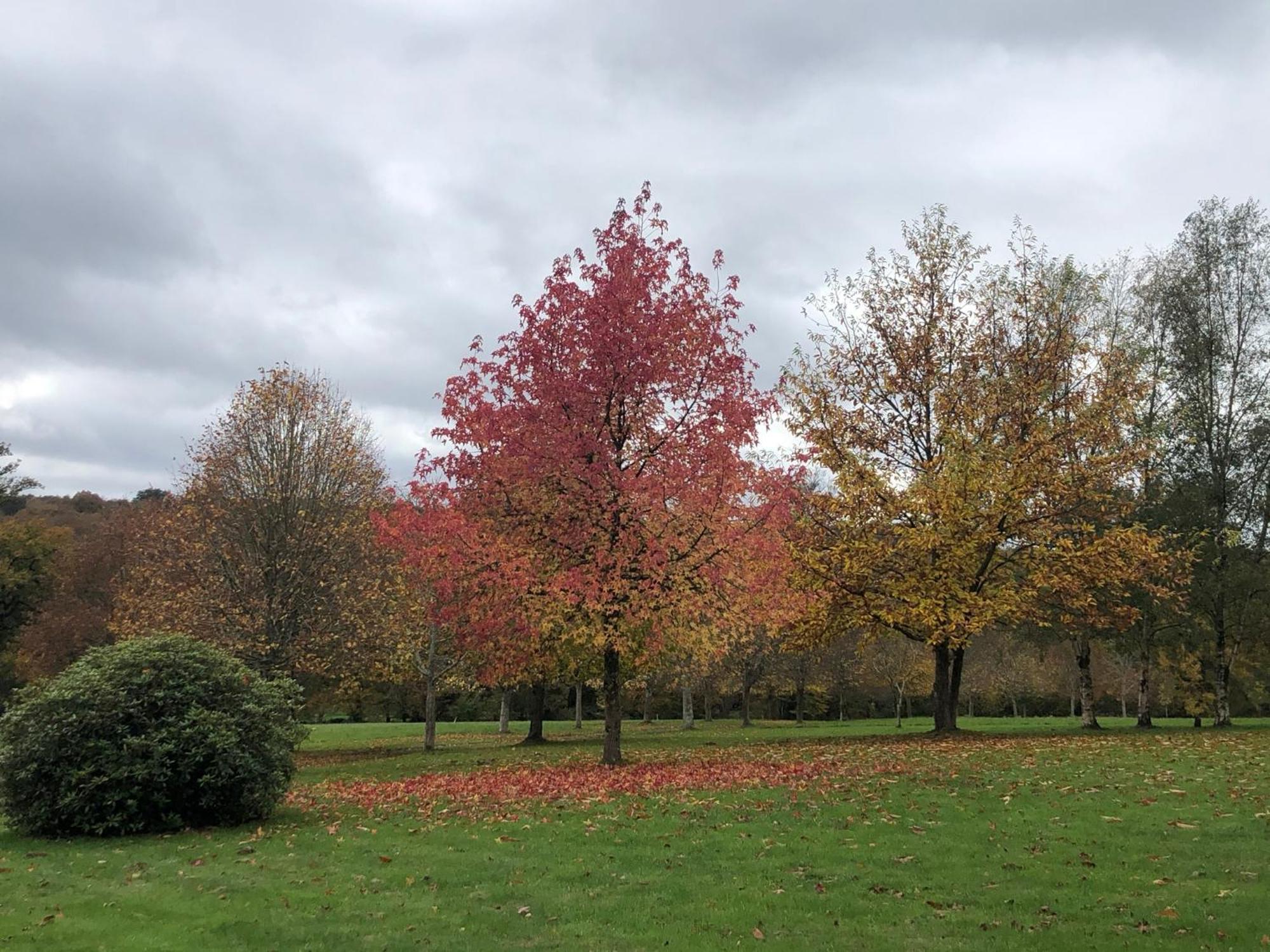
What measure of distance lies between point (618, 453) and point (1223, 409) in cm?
2526

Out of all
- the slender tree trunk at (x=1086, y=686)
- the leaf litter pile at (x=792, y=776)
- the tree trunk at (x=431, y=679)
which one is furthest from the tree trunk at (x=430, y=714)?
the slender tree trunk at (x=1086, y=686)

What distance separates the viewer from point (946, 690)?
87.8 feet

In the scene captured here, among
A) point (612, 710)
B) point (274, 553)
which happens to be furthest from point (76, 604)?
point (612, 710)

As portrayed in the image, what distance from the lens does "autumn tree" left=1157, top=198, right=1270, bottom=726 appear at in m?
28.9

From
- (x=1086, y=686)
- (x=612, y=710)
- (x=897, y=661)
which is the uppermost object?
(x=612, y=710)

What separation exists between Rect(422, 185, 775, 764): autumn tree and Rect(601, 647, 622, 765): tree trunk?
12cm

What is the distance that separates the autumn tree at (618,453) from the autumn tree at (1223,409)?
2025 centimetres

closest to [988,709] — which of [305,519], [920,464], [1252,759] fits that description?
[920,464]

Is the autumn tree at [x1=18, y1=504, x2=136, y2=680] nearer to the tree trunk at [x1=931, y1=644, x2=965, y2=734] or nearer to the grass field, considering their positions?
the grass field

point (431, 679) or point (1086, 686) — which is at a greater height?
point (1086, 686)

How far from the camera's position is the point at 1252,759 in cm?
1612

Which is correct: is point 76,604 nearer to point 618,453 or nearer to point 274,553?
point 274,553

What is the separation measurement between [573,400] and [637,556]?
352 cm

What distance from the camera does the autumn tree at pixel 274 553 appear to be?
24812mm
